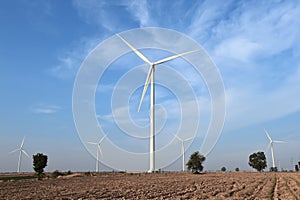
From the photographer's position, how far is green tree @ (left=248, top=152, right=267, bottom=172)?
14938 cm

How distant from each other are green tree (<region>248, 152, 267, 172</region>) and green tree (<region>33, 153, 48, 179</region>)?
9620cm

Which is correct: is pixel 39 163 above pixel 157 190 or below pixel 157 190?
above

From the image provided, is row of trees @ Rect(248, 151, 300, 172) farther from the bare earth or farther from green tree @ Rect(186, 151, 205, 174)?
the bare earth

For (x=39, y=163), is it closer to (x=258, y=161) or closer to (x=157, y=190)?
(x=157, y=190)

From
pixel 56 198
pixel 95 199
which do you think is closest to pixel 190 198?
pixel 95 199

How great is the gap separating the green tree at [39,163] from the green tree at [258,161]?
316 feet

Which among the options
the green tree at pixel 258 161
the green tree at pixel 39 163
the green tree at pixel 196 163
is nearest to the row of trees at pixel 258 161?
the green tree at pixel 258 161

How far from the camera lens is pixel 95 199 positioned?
30.2 m

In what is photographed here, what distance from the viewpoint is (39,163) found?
295ft

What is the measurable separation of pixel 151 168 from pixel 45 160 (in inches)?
1155

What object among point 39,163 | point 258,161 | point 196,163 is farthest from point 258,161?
point 39,163

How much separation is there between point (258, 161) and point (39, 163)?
99.5m

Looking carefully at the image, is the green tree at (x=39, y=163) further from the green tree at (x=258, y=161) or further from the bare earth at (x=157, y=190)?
the green tree at (x=258, y=161)

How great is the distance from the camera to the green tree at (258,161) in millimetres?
149375
